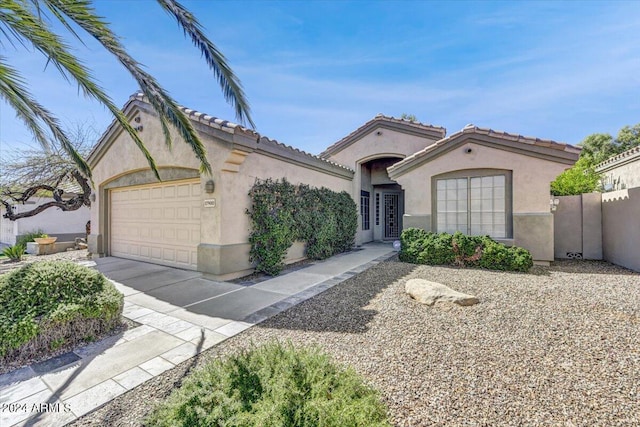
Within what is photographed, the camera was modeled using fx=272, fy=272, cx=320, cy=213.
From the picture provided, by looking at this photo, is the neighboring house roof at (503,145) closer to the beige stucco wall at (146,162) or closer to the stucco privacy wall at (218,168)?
the stucco privacy wall at (218,168)

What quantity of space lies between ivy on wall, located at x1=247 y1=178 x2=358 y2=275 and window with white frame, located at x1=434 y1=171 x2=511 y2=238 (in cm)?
426

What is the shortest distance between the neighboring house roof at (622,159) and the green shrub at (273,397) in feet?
58.6

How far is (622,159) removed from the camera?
13547 millimetres

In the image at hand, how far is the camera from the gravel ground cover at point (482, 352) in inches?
104

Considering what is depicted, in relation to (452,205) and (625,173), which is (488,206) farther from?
(625,173)

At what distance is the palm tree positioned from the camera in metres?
4.18

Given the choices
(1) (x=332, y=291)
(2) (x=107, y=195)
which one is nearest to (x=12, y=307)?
(1) (x=332, y=291)

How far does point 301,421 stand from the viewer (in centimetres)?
219

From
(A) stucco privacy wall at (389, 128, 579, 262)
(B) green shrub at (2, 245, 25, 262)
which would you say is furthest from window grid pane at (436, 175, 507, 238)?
(B) green shrub at (2, 245, 25, 262)

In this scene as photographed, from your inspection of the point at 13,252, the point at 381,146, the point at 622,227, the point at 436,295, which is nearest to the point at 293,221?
the point at 436,295

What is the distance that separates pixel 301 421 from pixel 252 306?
3886 millimetres

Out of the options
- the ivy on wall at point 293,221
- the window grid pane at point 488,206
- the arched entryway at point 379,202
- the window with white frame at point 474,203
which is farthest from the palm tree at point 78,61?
the arched entryway at point 379,202

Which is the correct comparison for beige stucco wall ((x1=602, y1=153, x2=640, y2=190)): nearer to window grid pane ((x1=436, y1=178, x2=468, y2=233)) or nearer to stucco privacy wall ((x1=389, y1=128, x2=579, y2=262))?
stucco privacy wall ((x1=389, y1=128, x2=579, y2=262))

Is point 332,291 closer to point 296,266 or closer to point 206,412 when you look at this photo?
point 296,266
